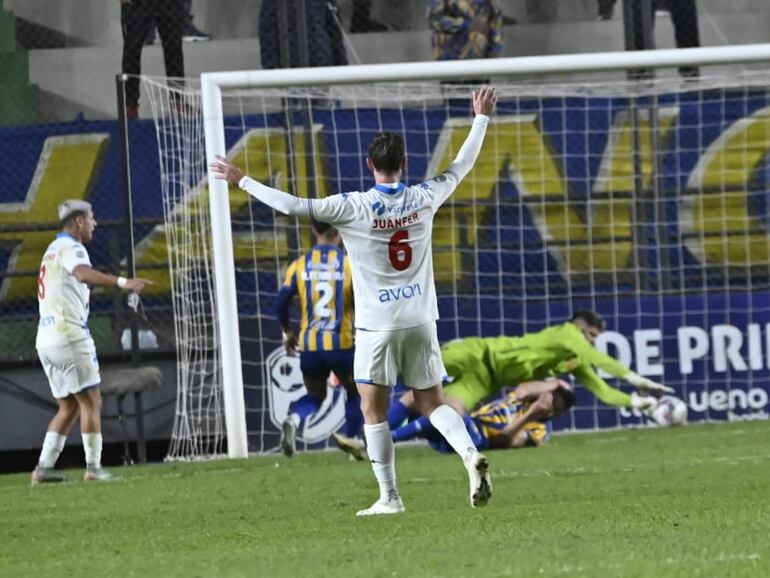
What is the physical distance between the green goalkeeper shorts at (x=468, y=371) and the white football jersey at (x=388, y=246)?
18.4 feet

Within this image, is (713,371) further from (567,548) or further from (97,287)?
(567,548)

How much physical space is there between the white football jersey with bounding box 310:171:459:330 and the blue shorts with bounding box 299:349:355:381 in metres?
5.59

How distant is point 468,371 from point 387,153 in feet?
19.9

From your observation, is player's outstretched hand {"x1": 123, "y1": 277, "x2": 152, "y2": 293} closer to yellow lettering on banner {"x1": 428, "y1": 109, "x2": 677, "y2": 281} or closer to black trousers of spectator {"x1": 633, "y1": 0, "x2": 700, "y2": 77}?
yellow lettering on banner {"x1": 428, "y1": 109, "x2": 677, "y2": 281}

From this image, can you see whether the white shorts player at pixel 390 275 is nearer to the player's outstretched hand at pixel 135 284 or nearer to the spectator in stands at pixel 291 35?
the player's outstretched hand at pixel 135 284

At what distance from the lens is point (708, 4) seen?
18.0 metres

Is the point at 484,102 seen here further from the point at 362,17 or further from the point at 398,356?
the point at 362,17

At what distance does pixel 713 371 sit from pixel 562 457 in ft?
14.2

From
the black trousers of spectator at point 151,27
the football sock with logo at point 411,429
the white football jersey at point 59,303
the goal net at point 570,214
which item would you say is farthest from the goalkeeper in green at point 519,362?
the black trousers of spectator at point 151,27

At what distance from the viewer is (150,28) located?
56.9 feet

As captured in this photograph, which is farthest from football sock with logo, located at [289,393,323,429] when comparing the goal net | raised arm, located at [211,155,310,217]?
raised arm, located at [211,155,310,217]

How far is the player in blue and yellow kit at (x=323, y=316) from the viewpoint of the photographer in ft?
47.2

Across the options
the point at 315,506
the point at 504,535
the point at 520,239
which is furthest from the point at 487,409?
the point at 504,535

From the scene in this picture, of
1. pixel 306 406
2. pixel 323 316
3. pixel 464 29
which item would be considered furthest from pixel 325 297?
pixel 464 29
